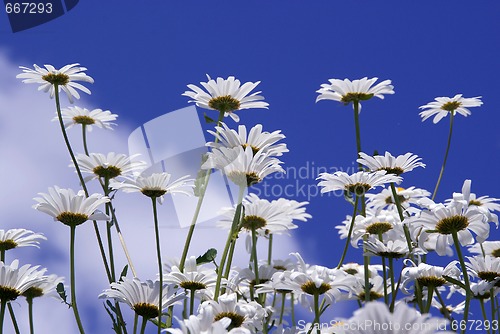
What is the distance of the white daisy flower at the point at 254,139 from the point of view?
1.99 meters

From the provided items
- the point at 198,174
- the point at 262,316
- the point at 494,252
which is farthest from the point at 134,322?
the point at 494,252

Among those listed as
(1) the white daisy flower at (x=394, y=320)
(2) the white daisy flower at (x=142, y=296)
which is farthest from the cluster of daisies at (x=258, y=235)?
(1) the white daisy flower at (x=394, y=320)

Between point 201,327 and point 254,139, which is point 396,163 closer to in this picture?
point 254,139

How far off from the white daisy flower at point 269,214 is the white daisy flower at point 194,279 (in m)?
0.31

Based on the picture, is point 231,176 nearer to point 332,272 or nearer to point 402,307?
point 332,272

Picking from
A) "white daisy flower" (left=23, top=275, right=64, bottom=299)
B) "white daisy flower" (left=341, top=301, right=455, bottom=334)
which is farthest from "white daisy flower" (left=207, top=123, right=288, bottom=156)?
"white daisy flower" (left=341, top=301, right=455, bottom=334)

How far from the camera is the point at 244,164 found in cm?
184

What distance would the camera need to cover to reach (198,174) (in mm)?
1953

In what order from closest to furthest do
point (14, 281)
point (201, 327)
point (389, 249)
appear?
1. point (201, 327)
2. point (14, 281)
3. point (389, 249)

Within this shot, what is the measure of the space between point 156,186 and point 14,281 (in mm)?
440

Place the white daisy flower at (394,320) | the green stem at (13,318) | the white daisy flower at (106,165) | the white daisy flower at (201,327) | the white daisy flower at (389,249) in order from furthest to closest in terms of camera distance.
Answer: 1. the white daisy flower at (106,165)
2. the white daisy flower at (389,249)
3. the green stem at (13,318)
4. the white daisy flower at (201,327)
5. the white daisy flower at (394,320)

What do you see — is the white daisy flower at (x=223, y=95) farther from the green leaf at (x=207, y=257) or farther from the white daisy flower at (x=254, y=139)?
the green leaf at (x=207, y=257)

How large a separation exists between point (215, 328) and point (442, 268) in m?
1.06

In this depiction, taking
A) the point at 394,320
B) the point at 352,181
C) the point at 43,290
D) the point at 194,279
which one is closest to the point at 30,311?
the point at 43,290
